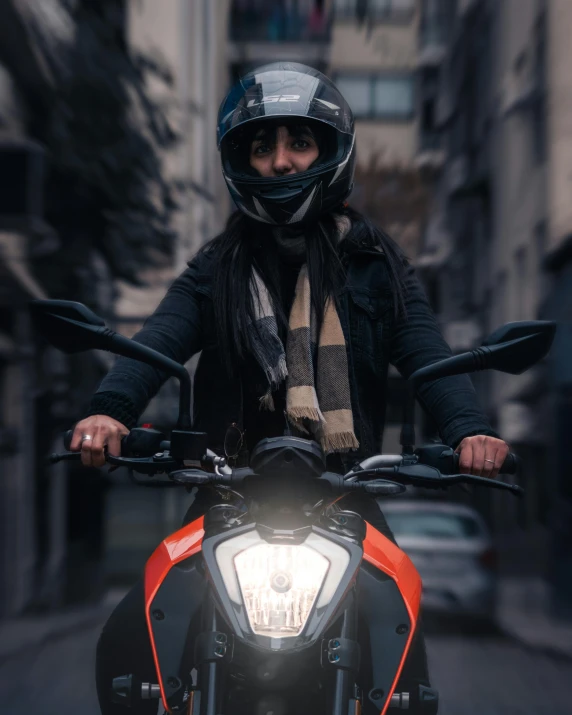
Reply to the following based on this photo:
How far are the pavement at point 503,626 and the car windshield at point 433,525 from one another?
1.10 m

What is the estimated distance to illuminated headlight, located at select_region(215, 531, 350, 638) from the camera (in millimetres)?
2195

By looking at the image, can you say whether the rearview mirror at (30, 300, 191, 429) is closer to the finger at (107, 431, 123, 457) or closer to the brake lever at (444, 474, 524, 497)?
the finger at (107, 431, 123, 457)

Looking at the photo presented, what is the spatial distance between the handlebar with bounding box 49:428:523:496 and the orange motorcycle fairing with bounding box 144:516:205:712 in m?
0.10

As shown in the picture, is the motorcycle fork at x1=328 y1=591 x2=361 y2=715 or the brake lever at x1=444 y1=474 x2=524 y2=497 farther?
the brake lever at x1=444 y1=474 x2=524 y2=497

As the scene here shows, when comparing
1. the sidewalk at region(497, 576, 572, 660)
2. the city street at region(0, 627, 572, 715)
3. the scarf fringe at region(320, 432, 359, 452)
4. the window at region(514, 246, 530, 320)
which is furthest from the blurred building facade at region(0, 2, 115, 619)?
the scarf fringe at region(320, 432, 359, 452)

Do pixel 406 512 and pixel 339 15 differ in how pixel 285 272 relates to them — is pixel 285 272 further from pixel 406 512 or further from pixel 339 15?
pixel 339 15

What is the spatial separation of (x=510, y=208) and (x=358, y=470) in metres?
19.6

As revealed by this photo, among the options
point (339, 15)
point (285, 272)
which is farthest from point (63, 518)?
point (285, 272)

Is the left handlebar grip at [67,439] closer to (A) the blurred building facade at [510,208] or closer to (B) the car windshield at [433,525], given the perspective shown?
(B) the car windshield at [433,525]

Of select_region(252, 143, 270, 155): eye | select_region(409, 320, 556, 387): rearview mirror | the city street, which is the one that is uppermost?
select_region(252, 143, 270, 155): eye

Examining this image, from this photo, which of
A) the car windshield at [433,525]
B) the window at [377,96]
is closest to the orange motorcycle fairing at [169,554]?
the car windshield at [433,525]

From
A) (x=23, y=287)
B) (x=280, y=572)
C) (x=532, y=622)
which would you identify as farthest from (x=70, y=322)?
(x=532, y=622)

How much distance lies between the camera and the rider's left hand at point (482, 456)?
2566mm

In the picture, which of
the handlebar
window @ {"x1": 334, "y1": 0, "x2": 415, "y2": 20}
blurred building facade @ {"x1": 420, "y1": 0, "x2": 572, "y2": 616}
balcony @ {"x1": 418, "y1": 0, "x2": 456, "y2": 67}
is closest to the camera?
the handlebar
